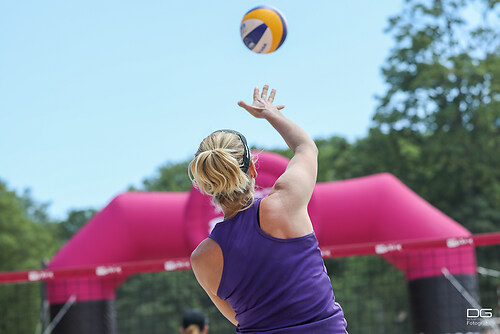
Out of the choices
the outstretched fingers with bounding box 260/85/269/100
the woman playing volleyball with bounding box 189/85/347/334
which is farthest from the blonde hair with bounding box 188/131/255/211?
the outstretched fingers with bounding box 260/85/269/100

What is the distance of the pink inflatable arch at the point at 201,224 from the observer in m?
7.57

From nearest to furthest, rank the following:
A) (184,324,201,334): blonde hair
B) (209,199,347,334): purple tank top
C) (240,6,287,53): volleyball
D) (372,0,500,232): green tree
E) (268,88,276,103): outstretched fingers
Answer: (209,199,347,334): purple tank top
(268,88,276,103): outstretched fingers
(240,6,287,53): volleyball
(184,324,201,334): blonde hair
(372,0,500,232): green tree

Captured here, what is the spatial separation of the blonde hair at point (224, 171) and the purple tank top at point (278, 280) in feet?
0.19

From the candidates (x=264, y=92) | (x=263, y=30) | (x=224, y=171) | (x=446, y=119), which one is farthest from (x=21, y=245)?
(x=224, y=171)

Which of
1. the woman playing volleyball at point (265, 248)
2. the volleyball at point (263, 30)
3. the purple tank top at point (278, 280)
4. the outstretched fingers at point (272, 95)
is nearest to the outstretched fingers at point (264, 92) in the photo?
the outstretched fingers at point (272, 95)

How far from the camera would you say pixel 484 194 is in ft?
63.5

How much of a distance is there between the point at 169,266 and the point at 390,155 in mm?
14993

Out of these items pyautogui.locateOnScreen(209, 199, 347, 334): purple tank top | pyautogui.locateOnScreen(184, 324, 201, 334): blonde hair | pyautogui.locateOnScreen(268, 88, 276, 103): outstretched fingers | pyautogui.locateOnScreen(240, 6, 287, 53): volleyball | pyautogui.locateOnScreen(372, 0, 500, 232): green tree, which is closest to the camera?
pyautogui.locateOnScreen(209, 199, 347, 334): purple tank top

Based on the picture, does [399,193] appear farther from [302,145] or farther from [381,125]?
[381,125]

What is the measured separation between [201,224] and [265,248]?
5991 mm

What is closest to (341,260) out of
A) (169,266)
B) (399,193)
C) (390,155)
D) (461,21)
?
(390,155)

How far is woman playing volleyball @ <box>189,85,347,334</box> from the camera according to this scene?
180 cm

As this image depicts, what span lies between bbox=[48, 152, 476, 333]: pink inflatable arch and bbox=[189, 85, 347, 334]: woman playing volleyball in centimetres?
554

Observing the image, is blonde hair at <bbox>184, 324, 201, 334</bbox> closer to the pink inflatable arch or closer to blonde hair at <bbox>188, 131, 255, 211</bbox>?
blonde hair at <bbox>188, 131, 255, 211</bbox>
